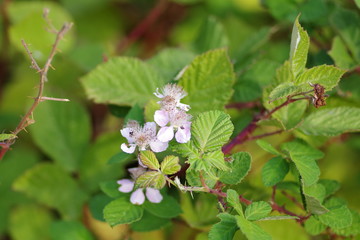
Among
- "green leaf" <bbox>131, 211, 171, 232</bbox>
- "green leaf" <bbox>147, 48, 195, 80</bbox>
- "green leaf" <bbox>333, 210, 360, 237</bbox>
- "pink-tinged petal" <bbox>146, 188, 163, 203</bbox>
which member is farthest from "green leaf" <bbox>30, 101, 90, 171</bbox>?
"green leaf" <bbox>333, 210, 360, 237</bbox>

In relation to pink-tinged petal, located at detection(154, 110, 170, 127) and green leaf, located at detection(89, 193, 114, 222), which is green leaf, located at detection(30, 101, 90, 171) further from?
pink-tinged petal, located at detection(154, 110, 170, 127)

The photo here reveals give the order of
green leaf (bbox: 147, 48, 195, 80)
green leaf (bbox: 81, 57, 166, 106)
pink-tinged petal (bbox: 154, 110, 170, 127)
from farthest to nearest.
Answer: green leaf (bbox: 147, 48, 195, 80) < green leaf (bbox: 81, 57, 166, 106) < pink-tinged petal (bbox: 154, 110, 170, 127)

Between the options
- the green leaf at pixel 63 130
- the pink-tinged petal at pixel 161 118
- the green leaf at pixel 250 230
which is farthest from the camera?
the green leaf at pixel 63 130

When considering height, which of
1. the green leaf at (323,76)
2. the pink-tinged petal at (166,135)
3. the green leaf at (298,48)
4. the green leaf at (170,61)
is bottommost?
the green leaf at (170,61)

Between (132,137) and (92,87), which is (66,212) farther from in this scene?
(132,137)

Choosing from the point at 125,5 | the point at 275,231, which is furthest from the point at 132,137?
the point at 125,5

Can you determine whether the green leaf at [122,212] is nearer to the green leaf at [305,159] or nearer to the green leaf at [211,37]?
the green leaf at [305,159]

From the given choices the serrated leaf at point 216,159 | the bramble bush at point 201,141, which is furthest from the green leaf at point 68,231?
the serrated leaf at point 216,159
